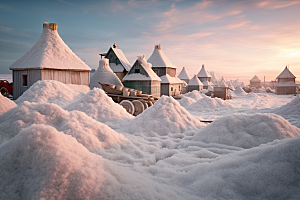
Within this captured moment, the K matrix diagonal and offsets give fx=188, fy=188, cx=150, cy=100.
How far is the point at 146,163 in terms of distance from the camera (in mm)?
3873

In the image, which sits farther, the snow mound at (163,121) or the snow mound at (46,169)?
the snow mound at (163,121)

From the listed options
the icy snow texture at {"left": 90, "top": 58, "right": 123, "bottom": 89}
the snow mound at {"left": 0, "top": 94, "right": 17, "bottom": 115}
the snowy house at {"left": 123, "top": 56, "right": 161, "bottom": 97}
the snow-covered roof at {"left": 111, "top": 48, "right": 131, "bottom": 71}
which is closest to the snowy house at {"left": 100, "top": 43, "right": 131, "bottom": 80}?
the snow-covered roof at {"left": 111, "top": 48, "right": 131, "bottom": 71}

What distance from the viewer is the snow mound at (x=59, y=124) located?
4234 mm

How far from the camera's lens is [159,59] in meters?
27.3

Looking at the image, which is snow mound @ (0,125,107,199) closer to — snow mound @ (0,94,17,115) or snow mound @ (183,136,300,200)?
snow mound @ (183,136,300,200)

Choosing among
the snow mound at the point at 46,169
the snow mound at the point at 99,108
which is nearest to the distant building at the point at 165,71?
the snow mound at the point at 99,108

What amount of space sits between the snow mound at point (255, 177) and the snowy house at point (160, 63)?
951 inches

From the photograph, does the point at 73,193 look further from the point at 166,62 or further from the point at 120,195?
the point at 166,62

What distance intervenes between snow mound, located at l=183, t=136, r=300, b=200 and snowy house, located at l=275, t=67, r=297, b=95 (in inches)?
1511

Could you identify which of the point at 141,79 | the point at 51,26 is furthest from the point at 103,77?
the point at 51,26

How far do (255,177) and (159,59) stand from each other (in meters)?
25.7

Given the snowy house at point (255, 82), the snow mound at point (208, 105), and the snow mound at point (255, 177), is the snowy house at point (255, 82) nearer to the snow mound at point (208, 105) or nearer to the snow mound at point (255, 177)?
the snow mound at point (208, 105)

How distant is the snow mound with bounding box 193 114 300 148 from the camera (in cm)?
514

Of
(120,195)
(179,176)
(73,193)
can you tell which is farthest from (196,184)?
(73,193)
